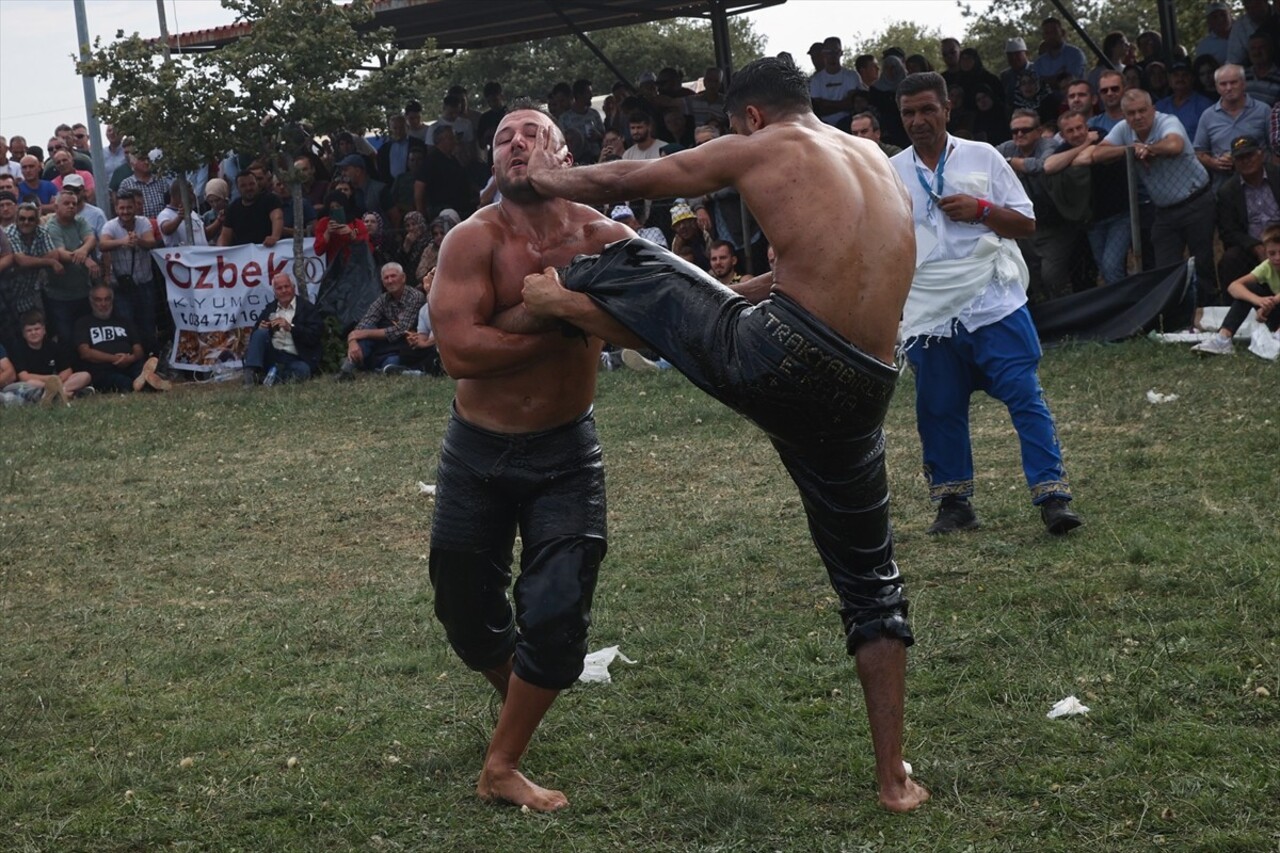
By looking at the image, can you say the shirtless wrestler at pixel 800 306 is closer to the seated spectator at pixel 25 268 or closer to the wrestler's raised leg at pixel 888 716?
the wrestler's raised leg at pixel 888 716

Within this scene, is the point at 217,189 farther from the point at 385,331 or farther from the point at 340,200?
the point at 385,331

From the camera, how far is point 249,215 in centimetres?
1592

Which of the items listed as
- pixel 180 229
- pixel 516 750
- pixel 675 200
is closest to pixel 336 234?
pixel 180 229

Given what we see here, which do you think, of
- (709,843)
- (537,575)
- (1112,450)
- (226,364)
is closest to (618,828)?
(709,843)

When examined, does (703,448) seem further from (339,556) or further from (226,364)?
(226,364)

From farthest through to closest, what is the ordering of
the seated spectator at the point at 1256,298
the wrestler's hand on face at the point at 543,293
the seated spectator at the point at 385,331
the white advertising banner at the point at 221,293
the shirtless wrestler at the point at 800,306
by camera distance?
the white advertising banner at the point at 221,293 < the seated spectator at the point at 385,331 < the seated spectator at the point at 1256,298 < the wrestler's hand on face at the point at 543,293 < the shirtless wrestler at the point at 800,306

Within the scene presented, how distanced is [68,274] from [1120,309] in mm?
10191

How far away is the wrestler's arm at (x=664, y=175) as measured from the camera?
388cm

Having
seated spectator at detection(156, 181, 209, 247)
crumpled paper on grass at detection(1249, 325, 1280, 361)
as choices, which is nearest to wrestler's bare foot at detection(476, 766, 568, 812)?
crumpled paper on grass at detection(1249, 325, 1280, 361)

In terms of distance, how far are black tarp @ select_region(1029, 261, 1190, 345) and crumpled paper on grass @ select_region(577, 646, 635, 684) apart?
7501 millimetres

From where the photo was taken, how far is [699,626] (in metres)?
5.89

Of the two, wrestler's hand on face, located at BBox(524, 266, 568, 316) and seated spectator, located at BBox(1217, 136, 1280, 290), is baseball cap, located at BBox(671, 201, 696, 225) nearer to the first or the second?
seated spectator, located at BBox(1217, 136, 1280, 290)

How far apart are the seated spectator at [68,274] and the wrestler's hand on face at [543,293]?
40.9 ft

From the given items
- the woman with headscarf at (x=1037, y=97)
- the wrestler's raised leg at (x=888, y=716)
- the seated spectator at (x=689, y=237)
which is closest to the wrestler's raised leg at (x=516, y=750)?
the wrestler's raised leg at (x=888, y=716)
